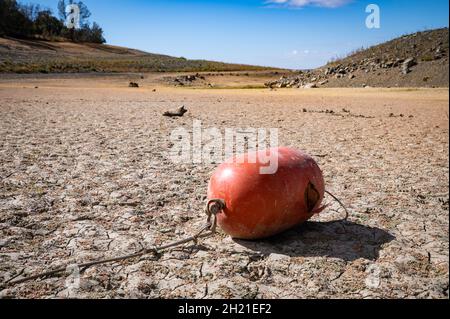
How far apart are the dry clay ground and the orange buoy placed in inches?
7.8

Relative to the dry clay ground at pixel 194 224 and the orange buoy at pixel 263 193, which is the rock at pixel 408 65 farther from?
the orange buoy at pixel 263 193

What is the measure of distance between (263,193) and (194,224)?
1.05 metres

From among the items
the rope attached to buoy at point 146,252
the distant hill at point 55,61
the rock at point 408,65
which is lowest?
the rope attached to buoy at point 146,252

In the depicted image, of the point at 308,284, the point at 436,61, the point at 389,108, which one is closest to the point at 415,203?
the point at 308,284

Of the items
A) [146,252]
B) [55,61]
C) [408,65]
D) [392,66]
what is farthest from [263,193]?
[55,61]

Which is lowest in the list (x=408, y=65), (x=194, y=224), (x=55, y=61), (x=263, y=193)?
(x=194, y=224)

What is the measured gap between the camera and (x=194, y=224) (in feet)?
12.5

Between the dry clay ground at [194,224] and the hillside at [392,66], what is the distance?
16413 millimetres

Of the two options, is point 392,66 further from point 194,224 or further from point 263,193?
point 263,193

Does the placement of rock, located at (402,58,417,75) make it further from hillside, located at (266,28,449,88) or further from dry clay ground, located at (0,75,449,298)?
dry clay ground, located at (0,75,449,298)

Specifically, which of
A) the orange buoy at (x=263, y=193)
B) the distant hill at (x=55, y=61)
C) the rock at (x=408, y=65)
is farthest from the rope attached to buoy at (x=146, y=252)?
the distant hill at (x=55, y=61)

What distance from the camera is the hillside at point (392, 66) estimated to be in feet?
74.8
